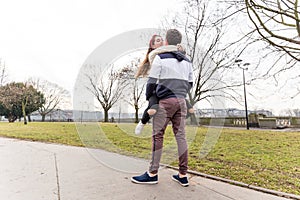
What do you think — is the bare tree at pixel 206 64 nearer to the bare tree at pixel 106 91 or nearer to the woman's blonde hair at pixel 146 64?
the bare tree at pixel 106 91

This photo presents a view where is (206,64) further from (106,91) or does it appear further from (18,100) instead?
(18,100)

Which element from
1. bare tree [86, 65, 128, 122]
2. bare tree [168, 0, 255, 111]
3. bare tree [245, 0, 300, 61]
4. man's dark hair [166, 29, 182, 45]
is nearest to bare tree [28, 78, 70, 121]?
bare tree [86, 65, 128, 122]

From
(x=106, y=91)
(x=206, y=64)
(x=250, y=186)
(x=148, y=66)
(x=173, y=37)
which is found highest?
(x=206, y=64)

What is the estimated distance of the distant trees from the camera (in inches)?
739

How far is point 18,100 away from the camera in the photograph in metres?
19.8

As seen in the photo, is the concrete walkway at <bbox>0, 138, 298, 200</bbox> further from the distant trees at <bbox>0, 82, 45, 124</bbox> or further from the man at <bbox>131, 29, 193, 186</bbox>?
the distant trees at <bbox>0, 82, 45, 124</bbox>

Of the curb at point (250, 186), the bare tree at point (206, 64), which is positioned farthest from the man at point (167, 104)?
the bare tree at point (206, 64)

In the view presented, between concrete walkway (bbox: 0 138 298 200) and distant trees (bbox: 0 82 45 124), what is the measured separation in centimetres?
1714

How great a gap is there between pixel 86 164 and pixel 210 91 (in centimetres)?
1229

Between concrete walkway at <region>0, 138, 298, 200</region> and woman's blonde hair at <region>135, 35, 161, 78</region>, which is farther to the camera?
woman's blonde hair at <region>135, 35, 161, 78</region>

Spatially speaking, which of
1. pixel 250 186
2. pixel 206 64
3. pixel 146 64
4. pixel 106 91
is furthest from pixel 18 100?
pixel 250 186

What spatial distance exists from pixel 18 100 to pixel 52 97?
10197 millimetres

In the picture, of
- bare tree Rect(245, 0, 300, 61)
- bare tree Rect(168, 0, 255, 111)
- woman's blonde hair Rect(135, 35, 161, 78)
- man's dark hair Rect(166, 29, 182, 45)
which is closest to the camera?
man's dark hair Rect(166, 29, 182, 45)

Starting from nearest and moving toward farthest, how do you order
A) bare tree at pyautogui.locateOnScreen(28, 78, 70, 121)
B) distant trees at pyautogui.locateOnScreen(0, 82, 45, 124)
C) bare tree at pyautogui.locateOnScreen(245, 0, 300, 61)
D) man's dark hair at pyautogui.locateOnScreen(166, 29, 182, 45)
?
1. man's dark hair at pyautogui.locateOnScreen(166, 29, 182, 45)
2. bare tree at pyautogui.locateOnScreen(245, 0, 300, 61)
3. distant trees at pyautogui.locateOnScreen(0, 82, 45, 124)
4. bare tree at pyautogui.locateOnScreen(28, 78, 70, 121)
